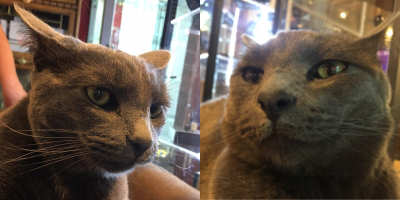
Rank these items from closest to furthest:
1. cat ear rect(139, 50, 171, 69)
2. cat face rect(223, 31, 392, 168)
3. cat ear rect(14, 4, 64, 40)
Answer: cat face rect(223, 31, 392, 168)
cat ear rect(14, 4, 64, 40)
cat ear rect(139, 50, 171, 69)

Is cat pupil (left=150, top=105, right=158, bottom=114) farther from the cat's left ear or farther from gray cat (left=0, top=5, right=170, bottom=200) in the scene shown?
the cat's left ear

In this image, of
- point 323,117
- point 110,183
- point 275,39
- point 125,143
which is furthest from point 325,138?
point 110,183

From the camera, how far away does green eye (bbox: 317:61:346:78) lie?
34 cm

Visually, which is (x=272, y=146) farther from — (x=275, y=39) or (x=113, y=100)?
(x=113, y=100)

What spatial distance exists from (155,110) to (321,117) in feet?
1.27

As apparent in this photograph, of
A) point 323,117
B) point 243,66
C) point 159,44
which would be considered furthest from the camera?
point 159,44

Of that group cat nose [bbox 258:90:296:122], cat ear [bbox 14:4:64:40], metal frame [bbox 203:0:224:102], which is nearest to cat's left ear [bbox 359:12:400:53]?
cat nose [bbox 258:90:296:122]

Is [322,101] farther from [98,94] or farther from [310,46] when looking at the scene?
[98,94]

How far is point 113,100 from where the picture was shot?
515mm

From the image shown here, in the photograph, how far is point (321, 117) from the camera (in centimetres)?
32

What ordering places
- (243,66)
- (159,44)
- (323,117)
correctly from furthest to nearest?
(159,44) < (243,66) < (323,117)

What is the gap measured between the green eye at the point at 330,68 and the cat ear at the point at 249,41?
0.11 meters

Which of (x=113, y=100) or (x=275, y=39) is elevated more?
(x=275, y=39)

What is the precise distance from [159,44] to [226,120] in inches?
9.0
